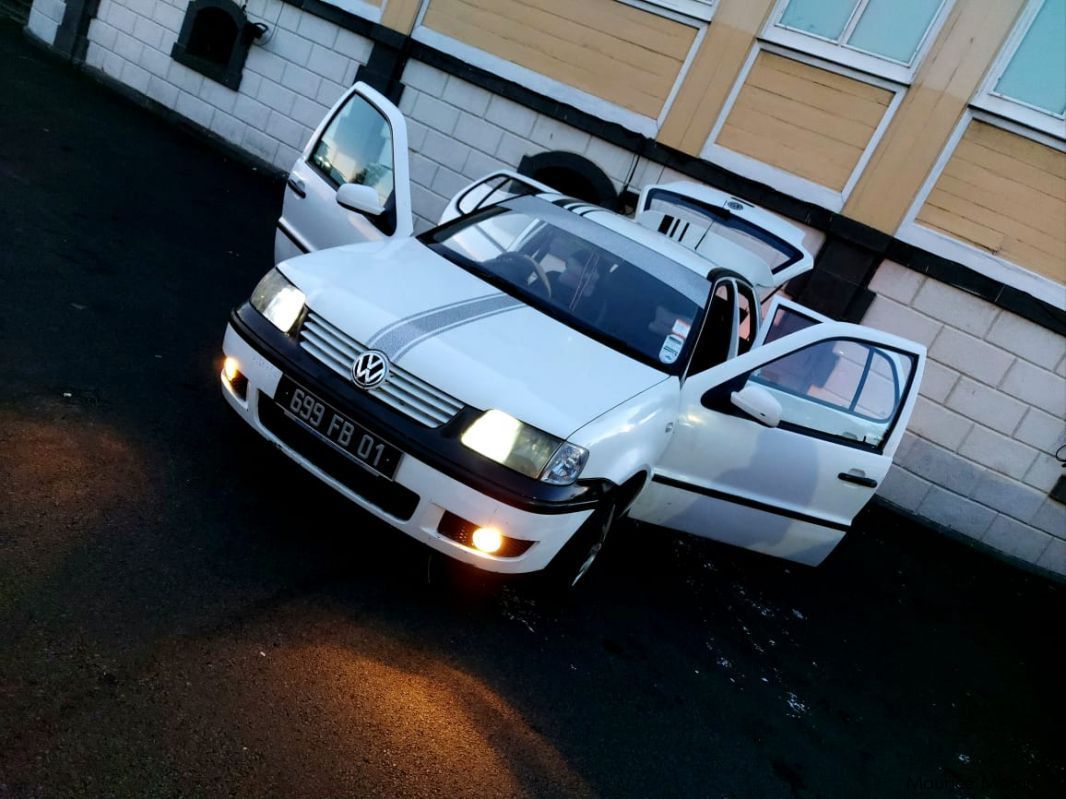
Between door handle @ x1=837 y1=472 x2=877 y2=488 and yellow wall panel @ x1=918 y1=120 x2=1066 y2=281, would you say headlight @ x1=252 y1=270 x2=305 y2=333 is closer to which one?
door handle @ x1=837 y1=472 x2=877 y2=488

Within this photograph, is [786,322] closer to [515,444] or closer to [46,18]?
[515,444]

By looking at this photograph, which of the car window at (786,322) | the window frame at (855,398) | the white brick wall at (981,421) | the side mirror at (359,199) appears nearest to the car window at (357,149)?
the side mirror at (359,199)

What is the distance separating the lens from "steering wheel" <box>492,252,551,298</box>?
13.8 ft

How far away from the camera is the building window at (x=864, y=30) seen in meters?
7.58

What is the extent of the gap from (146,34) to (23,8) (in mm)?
3352

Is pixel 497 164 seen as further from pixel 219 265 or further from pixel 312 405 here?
pixel 312 405

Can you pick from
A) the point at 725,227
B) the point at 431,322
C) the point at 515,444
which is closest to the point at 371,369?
the point at 431,322

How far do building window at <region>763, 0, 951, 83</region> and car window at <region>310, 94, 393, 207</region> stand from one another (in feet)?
15.8

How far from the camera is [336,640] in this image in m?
3.00

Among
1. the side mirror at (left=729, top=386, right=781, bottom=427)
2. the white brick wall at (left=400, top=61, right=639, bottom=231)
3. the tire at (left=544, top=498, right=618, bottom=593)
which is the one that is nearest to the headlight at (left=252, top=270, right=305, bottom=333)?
the tire at (left=544, top=498, right=618, bottom=593)

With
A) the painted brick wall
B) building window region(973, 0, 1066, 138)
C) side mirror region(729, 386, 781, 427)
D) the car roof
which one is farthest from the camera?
the painted brick wall

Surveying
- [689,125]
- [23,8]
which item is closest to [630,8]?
[689,125]

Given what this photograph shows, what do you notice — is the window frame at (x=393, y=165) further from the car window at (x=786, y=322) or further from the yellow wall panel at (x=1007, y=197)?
the yellow wall panel at (x=1007, y=197)

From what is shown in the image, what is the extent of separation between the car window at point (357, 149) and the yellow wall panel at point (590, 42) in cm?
436
